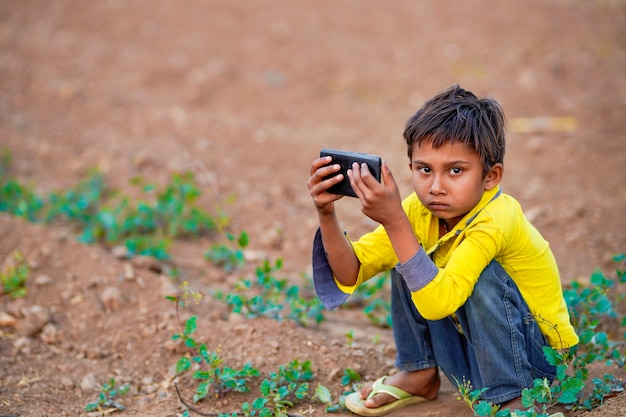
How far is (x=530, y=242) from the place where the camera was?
2.27m

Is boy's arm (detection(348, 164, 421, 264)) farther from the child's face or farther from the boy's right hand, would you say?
the child's face

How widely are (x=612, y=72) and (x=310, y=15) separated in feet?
10.3

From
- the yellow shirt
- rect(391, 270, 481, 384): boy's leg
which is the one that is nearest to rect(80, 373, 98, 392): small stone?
the yellow shirt

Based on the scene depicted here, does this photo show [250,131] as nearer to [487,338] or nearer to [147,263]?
[147,263]

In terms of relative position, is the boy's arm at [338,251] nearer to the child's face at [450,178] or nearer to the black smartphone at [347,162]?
the black smartphone at [347,162]

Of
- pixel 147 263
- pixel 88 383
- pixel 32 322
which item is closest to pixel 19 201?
pixel 147 263

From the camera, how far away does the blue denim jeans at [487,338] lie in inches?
86.9

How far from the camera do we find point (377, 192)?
2.04m

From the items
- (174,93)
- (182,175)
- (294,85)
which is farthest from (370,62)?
(182,175)

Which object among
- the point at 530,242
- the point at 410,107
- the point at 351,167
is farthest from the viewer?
the point at 410,107

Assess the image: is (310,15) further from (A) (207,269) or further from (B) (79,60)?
(A) (207,269)

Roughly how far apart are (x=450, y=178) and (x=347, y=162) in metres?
0.35

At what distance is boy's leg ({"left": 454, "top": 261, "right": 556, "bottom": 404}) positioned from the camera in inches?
86.6

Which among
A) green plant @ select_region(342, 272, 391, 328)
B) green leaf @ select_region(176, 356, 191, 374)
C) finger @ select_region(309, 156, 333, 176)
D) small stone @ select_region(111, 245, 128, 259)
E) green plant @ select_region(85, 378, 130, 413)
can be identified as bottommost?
green plant @ select_region(85, 378, 130, 413)
